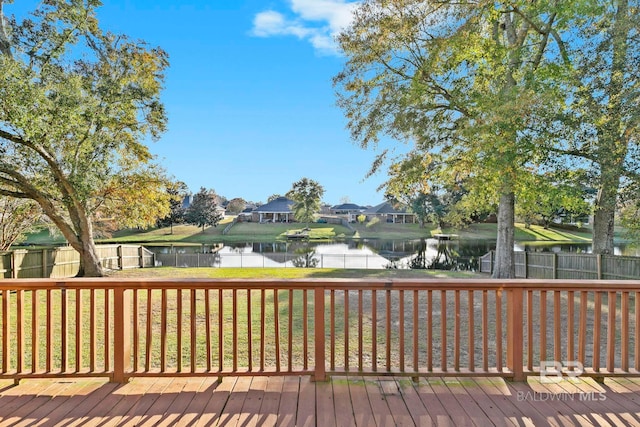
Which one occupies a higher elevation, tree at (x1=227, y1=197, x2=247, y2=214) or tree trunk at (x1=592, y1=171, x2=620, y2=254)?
tree at (x1=227, y1=197, x2=247, y2=214)

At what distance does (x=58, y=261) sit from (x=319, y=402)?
12304mm

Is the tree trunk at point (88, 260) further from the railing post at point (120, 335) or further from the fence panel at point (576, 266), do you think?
the fence panel at point (576, 266)

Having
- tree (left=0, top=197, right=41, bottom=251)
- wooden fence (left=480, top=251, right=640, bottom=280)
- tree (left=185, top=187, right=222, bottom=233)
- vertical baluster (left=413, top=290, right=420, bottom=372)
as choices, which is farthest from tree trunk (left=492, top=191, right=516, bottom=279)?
tree (left=185, top=187, right=222, bottom=233)

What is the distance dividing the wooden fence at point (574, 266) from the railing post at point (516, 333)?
320 inches

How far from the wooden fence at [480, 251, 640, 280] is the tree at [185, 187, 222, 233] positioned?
29.2 meters

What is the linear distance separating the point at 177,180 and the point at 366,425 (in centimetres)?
1197

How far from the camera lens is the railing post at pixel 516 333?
2701 millimetres

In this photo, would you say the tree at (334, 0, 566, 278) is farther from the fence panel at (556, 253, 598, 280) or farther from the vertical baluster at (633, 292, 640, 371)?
the vertical baluster at (633, 292, 640, 371)

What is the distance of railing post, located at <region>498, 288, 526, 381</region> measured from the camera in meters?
2.70

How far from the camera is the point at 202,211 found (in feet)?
119

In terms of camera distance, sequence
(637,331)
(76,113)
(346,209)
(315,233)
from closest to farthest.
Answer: (637,331) → (76,113) → (315,233) → (346,209)

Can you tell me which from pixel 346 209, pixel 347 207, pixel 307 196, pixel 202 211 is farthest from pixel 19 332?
pixel 347 207

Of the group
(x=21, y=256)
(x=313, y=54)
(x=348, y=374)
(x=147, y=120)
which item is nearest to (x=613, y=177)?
(x=348, y=374)

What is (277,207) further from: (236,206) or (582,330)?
(582,330)
